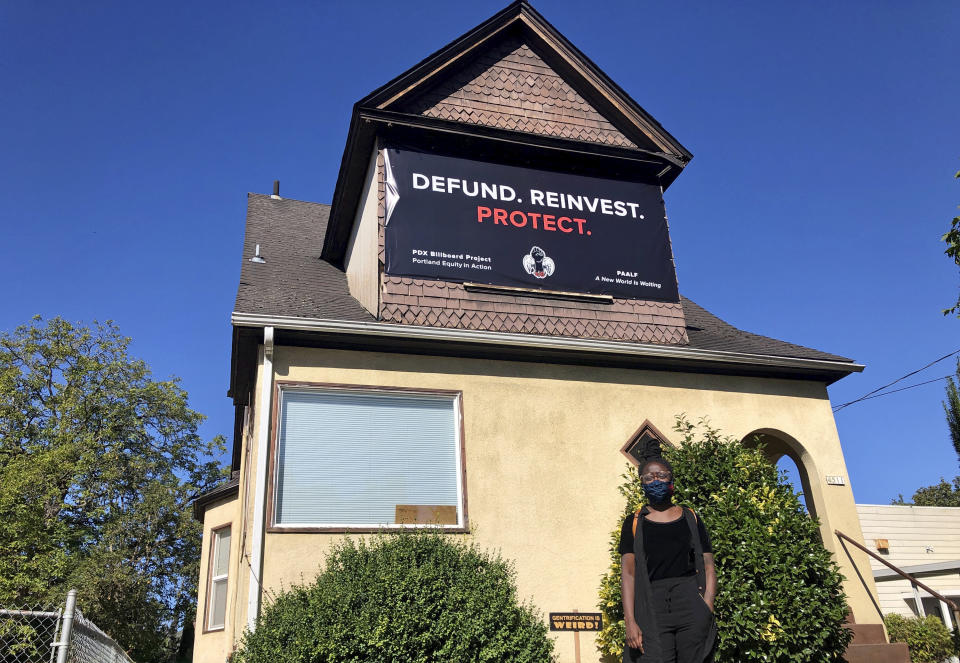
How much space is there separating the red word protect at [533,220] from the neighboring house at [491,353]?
38mm

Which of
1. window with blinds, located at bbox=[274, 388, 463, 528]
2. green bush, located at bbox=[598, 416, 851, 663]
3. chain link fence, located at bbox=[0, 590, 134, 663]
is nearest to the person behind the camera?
chain link fence, located at bbox=[0, 590, 134, 663]

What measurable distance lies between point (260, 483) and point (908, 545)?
62.7 feet

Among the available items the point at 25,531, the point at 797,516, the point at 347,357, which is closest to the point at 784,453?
the point at 797,516

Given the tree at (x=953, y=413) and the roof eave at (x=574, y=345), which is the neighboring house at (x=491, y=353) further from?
the tree at (x=953, y=413)

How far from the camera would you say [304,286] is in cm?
1073

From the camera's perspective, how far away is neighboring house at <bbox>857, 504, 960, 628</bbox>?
58.5 ft

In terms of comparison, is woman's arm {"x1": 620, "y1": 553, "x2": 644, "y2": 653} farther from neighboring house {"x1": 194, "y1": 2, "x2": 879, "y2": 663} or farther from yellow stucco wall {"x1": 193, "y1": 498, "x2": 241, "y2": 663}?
yellow stucco wall {"x1": 193, "y1": 498, "x2": 241, "y2": 663}

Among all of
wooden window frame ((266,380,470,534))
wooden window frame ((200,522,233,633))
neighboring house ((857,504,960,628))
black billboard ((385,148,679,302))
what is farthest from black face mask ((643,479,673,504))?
neighboring house ((857,504,960,628))

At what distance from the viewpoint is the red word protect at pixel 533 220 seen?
10422 millimetres

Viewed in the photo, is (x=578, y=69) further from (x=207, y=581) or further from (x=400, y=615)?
(x=207, y=581)

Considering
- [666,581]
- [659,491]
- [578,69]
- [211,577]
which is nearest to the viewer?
[666,581]

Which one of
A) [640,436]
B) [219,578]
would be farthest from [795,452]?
[219,578]

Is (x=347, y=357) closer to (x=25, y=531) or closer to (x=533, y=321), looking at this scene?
(x=533, y=321)

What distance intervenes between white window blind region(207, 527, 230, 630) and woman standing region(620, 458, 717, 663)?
27.6ft
